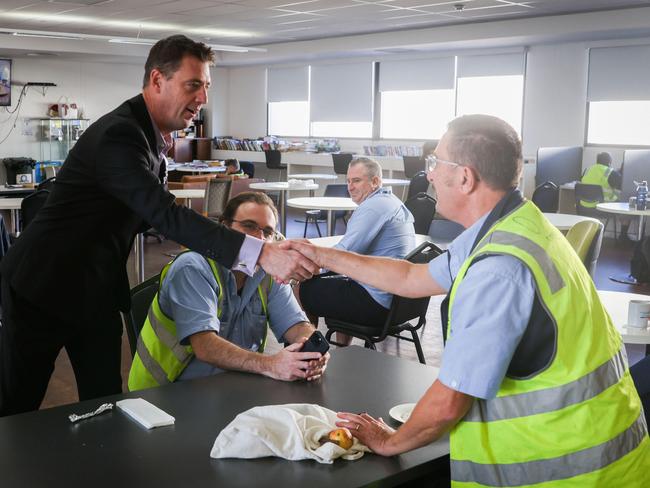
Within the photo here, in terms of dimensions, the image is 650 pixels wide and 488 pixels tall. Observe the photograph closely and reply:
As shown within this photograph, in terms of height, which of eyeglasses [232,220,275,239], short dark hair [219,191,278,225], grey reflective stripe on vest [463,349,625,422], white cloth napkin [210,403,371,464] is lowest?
white cloth napkin [210,403,371,464]

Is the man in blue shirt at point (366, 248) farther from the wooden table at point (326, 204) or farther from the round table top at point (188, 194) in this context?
the round table top at point (188, 194)

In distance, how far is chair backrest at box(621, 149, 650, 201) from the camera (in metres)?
9.14

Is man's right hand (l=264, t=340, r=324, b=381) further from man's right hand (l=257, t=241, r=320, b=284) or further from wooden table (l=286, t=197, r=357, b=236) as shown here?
wooden table (l=286, t=197, r=357, b=236)

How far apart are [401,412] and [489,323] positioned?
48 cm

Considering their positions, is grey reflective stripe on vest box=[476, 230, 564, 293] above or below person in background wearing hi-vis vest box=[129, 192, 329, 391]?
above

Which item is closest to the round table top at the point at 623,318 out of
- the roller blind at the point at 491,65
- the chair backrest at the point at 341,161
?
the roller blind at the point at 491,65

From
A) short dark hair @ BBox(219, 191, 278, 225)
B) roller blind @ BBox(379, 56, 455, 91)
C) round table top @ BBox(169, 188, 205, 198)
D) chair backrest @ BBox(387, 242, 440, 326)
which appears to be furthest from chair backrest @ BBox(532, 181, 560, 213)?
short dark hair @ BBox(219, 191, 278, 225)

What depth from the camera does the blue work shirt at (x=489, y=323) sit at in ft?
4.57

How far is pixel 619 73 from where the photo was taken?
34.7ft

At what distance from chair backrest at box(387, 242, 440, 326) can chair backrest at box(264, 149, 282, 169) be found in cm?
1046

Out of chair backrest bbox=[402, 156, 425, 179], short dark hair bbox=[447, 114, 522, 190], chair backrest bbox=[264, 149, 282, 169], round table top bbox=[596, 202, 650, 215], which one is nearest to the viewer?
short dark hair bbox=[447, 114, 522, 190]

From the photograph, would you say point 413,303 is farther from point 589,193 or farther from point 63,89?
point 63,89

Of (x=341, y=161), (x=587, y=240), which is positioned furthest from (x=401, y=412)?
(x=341, y=161)

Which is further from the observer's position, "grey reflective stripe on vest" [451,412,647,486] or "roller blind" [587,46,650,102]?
"roller blind" [587,46,650,102]
